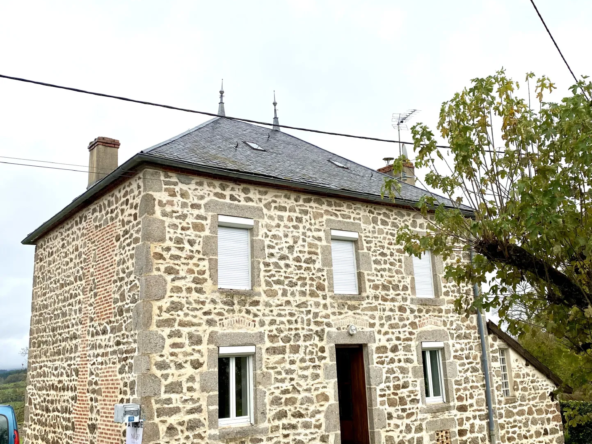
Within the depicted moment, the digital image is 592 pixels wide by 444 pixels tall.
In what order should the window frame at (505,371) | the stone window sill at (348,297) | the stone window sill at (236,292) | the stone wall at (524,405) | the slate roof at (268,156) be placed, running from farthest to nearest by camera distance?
the window frame at (505,371) → the stone wall at (524,405) → the stone window sill at (348,297) → the slate roof at (268,156) → the stone window sill at (236,292)

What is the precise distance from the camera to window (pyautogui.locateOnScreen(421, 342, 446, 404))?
11.5 metres

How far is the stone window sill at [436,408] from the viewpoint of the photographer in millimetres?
11008

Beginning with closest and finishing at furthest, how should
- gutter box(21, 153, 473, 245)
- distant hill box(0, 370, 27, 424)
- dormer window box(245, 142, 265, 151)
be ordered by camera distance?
gutter box(21, 153, 473, 245)
dormer window box(245, 142, 265, 151)
distant hill box(0, 370, 27, 424)

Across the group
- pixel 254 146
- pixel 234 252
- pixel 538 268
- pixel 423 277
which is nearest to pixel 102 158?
pixel 254 146

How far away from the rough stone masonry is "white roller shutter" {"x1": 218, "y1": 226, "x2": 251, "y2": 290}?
22 centimetres

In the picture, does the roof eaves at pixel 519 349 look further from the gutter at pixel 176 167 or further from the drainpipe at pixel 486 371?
the gutter at pixel 176 167

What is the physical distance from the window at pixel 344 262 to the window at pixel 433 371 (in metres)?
2.07

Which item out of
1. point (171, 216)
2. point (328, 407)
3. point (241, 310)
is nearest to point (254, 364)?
point (241, 310)

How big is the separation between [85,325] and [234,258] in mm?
3055

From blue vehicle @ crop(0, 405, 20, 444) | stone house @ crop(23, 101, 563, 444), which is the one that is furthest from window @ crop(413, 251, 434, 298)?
blue vehicle @ crop(0, 405, 20, 444)

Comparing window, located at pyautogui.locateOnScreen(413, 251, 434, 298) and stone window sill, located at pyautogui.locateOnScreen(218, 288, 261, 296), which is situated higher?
window, located at pyautogui.locateOnScreen(413, 251, 434, 298)

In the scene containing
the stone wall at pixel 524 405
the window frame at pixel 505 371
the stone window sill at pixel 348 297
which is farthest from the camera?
the window frame at pixel 505 371

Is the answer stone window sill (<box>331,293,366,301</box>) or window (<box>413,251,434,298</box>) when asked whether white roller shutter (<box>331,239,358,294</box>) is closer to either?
stone window sill (<box>331,293,366,301</box>)

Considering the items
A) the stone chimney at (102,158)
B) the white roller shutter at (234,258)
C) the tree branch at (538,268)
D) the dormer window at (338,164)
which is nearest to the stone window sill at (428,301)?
the dormer window at (338,164)
